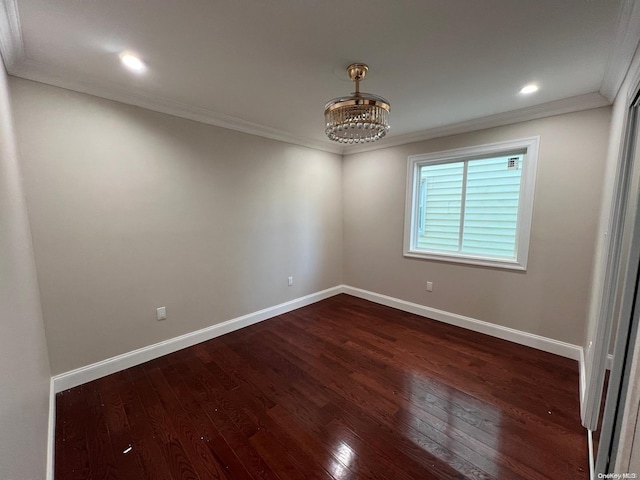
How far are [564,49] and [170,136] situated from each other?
116 inches

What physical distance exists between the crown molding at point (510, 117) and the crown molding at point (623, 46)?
242mm

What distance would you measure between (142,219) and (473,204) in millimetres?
3378

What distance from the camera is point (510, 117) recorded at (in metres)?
2.59

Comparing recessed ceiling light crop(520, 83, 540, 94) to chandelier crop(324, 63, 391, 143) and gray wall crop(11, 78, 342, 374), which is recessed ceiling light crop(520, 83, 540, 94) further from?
gray wall crop(11, 78, 342, 374)

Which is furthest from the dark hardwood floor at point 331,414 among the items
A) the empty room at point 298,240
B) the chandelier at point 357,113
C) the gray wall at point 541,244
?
the chandelier at point 357,113

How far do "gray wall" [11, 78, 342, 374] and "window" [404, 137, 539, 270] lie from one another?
64.4 inches

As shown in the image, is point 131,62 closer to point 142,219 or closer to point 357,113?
point 142,219

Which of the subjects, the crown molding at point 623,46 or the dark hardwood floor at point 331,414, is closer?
the crown molding at point 623,46

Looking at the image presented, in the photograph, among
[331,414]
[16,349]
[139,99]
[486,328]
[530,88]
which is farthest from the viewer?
[486,328]

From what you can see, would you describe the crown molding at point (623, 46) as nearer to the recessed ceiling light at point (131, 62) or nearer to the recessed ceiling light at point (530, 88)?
the recessed ceiling light at point (530, 88)

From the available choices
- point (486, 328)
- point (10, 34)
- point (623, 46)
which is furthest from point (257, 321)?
point (623, 46)

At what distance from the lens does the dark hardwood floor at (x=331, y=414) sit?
1455 mm

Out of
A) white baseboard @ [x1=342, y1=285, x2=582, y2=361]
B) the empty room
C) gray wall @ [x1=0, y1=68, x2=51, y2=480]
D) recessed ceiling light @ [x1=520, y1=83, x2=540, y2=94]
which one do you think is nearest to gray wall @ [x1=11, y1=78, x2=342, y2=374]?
the empty room

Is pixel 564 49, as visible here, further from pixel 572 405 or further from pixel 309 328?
pixel 309 328
